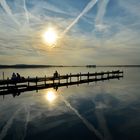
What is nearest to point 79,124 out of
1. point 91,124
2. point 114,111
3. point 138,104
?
point 91,124

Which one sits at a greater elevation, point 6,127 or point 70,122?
point 6,127

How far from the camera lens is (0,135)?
11.7 metres

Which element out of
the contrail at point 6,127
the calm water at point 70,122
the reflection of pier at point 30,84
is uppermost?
the reflection of pier at point 30,84

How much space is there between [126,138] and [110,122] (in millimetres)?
2972

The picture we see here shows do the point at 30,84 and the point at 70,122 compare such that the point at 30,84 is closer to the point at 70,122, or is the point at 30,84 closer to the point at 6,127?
the point at 70,122

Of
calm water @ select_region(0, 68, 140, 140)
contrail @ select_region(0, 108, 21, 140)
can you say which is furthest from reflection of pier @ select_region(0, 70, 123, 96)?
contrail @ select_region(0, 108, 21, 140)

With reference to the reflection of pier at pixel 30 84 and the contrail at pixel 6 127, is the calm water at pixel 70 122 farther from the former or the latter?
the reflection of pier at pixel 30 84

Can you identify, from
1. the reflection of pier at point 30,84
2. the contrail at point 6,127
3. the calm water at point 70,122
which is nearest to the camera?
the contrail at point 6,127

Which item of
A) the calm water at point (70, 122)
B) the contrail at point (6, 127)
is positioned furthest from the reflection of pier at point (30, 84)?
the contrail at point (6, 127)

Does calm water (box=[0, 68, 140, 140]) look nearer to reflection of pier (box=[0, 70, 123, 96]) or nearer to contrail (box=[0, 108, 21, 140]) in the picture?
contrail (box=[0, 108, 21, 140])

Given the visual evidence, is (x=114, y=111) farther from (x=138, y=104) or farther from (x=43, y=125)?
(x=43, y=125)

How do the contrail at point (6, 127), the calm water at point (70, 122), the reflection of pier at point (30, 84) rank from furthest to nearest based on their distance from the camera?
the reflection of pier at point (30, 84) → the calm water at point (70, 122) → the contrail at point (6, 127)

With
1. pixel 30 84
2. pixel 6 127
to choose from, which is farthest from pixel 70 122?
pixel 30 84

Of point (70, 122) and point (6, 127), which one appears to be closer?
point (6, 127)
